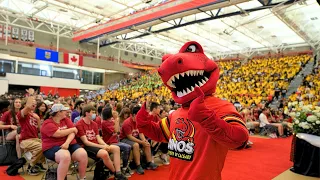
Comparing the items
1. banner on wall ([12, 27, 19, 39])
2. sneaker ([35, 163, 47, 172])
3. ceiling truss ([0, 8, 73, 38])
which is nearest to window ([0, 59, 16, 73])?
banner on wall ([12, 27, 19, 39])

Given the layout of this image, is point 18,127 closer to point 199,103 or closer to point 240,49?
point 199,103

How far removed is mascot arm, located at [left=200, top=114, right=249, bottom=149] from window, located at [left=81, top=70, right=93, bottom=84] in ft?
81.3

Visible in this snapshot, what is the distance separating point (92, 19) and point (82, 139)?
48.5 ft

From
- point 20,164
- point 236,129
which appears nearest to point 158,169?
point 20,164

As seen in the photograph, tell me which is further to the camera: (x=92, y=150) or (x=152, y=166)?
(x=152, y=166)

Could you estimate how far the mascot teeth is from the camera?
5.14 ft

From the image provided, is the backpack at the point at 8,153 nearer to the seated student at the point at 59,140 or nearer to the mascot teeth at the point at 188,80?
the seated student at the point at 59,140

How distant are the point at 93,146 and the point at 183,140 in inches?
99.8

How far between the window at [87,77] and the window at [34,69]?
3578 millimetres

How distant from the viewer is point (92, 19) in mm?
17078

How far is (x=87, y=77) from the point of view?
84.8ft

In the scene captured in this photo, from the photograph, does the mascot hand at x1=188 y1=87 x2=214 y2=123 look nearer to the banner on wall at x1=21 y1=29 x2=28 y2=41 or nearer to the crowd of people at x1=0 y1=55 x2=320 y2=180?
the crowd of people at x1=0 y1=55 x2=320 y2=180

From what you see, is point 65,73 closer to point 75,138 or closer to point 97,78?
point 97,78

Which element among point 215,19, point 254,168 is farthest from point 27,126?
point 215,19
